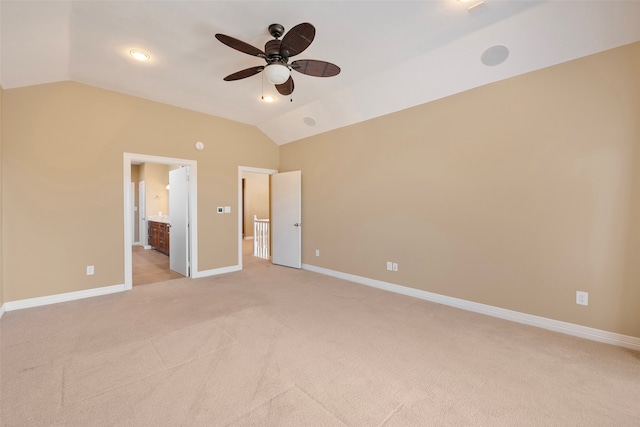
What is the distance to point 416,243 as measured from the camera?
3951mm

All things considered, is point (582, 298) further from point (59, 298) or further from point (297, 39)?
point (59, 298)

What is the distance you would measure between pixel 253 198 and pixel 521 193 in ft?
28.3

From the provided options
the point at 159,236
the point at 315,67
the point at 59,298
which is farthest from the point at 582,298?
the point at 159,236

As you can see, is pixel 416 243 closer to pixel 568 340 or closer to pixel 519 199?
pixel 519 199

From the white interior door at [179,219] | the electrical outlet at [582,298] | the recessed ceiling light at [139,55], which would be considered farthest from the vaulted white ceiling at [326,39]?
the electrical outlet at [582,298]

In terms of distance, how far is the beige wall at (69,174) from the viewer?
3416mm

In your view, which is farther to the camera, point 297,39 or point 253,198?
point 253,198

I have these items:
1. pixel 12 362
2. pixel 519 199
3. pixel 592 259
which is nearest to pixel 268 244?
pixel 12 362

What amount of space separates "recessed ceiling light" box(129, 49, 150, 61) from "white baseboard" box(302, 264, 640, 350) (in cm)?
430

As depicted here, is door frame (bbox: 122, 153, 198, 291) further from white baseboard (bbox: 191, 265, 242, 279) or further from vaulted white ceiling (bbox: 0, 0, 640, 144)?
vaulted white ceiling (bbox: 0, 0, 640, 144)

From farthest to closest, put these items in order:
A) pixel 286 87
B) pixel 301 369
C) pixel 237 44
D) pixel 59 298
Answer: pixel 59 298
pixel 286 87
pixel 237 44
pixel 301 369

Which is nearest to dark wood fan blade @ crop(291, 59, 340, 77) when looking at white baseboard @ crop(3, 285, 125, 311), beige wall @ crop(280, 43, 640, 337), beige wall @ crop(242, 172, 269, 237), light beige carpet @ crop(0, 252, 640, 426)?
beige wall @ crop(280, 43, 640, 337)

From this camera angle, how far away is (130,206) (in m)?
4.24

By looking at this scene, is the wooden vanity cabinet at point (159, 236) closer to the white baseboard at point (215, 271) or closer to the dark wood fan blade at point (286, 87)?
the white baseboard at point (215, 271)
